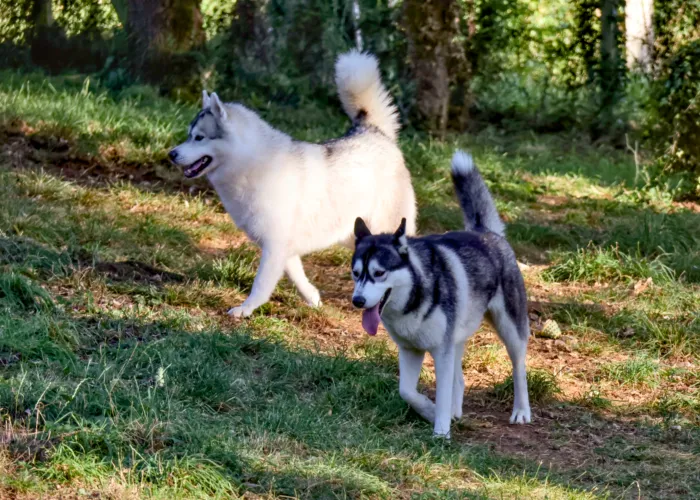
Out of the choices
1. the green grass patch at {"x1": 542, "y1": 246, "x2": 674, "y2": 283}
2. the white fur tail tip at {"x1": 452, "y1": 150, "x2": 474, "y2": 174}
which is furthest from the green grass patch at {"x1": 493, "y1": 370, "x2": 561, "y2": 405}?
the green grass patch at {"x1": 542, "y1": 246, "x2": 674, "y2": 283}

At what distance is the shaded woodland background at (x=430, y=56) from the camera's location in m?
10.8

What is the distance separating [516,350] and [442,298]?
66 cm

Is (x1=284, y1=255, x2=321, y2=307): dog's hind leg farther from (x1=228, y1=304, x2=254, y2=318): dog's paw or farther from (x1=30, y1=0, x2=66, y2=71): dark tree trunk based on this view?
(x1=30, y1=0, x2=66, y2=71): dark tree trunk

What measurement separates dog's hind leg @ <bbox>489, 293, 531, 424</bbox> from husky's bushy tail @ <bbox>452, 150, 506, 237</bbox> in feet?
1.78

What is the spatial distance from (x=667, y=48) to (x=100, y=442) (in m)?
11.0

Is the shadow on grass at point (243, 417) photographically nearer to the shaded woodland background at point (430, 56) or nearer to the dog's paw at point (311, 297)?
the dog's paw at point (311, 297)

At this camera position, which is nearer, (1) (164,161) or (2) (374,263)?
(2) (374,263)

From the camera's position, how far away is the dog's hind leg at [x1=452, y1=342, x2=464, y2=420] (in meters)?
4.97

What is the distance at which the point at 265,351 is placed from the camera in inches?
217

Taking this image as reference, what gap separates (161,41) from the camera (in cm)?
1116

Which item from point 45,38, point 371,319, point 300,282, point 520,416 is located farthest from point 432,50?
point 371,319

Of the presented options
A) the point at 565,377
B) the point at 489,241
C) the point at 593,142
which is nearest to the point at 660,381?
the point at 565,377

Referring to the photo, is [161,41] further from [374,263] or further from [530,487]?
[530,487]

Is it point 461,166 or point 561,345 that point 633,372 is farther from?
point 461,166
